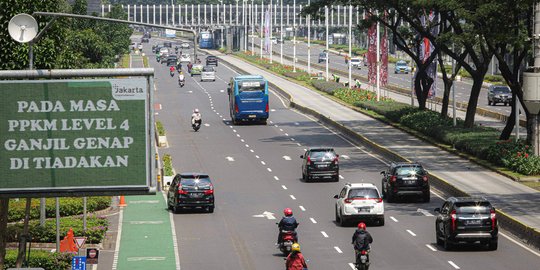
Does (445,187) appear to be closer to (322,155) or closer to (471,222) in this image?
(322,155)

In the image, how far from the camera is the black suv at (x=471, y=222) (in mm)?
42062

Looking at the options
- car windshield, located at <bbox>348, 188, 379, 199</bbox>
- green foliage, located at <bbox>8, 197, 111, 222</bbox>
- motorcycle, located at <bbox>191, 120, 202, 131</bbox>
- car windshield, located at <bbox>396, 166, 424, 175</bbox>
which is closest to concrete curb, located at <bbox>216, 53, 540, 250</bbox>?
car windshield, located at <bbox>396, 166, 424, 175</bbox>

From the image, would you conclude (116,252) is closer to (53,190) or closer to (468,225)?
(468,225)

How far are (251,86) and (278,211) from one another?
4314cm

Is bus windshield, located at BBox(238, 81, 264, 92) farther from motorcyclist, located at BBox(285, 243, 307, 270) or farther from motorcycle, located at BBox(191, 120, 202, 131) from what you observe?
motorcyclist, located at BBox(285, 243, 307, 270)

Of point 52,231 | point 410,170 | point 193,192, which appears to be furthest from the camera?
point 410,170

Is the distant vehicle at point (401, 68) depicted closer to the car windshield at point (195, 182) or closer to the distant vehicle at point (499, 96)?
the distant vehicle at point (499, 96)

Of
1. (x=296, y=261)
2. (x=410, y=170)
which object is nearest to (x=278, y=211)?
(x=410, y=170)

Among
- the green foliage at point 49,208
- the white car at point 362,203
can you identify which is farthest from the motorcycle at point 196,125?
the white car at point 362,203

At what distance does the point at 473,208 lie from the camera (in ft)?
139

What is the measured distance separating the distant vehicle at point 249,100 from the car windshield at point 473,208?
54.2 metres

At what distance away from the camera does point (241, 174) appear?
6894 centimetres

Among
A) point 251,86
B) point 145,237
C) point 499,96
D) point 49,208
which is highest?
point 251,86

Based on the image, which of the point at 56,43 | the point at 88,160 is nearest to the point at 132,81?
the point at 88,160
